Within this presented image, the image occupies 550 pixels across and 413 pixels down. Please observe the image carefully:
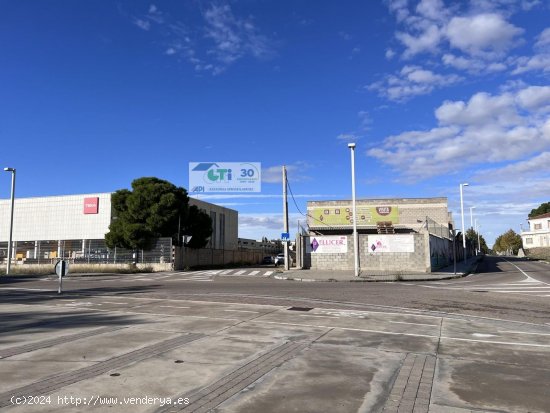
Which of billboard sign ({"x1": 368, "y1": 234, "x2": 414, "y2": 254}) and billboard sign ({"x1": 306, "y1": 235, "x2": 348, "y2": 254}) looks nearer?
billboard sign ({"x1": 368, "y1": 234, "x2": 414, "y2": 254})

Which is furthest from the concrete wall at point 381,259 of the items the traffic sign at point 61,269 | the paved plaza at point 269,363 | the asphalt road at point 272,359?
the paved plaza at point 269,363

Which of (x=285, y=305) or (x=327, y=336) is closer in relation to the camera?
(x=327, y=336)

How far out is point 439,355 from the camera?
730 cm

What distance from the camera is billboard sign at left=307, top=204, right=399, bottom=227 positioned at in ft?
232

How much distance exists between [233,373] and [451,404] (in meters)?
2.61

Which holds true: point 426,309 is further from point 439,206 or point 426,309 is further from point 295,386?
point 439,206

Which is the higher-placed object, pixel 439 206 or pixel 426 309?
pixel 439 206

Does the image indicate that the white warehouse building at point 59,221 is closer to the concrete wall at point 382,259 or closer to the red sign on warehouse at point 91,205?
the red sign on warehouse at point 91,205

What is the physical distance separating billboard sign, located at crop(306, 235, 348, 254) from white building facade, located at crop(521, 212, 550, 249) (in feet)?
297

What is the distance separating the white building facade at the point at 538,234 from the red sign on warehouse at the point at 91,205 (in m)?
95.7

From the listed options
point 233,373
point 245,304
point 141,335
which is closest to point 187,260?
point 245,304

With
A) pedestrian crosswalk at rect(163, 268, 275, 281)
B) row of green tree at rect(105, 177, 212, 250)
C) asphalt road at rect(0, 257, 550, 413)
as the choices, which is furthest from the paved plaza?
row of green tree at rect(105, 177, 212, 250)

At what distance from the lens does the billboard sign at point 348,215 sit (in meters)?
70.8

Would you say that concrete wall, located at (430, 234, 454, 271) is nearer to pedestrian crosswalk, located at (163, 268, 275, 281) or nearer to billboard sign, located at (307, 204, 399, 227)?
pedestrian crosswalk, located at (163, 268, 275, 281)
